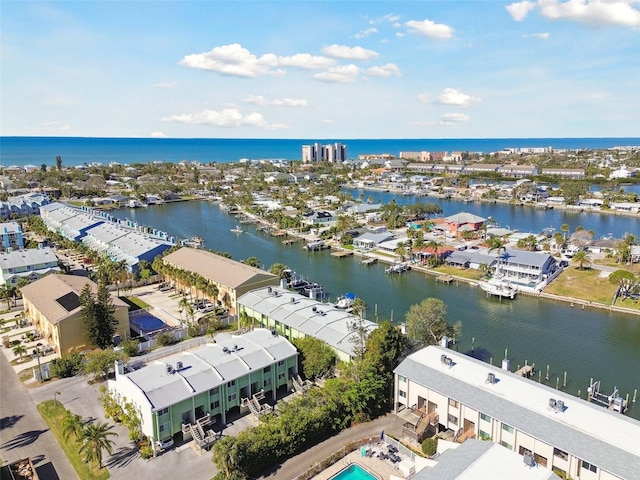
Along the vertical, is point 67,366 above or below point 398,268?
above

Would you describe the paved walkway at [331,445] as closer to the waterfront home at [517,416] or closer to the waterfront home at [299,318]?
the waterfront home at [517,416]

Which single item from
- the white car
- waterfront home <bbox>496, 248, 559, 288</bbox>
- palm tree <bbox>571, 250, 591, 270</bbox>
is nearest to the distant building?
palm tree <bbox>571, 250, 591, 270</bbox>

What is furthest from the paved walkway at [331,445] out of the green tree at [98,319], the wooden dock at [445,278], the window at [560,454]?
the wooden dock at [445,278]

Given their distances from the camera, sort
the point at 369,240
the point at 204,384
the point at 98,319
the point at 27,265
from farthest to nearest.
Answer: the point at 369,240 < the point at 27,265 < the point at 98,319 < the point at 204,384

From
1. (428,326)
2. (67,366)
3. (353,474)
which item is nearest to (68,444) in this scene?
(67,366)

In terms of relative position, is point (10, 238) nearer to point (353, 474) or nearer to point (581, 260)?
point (353, 474)

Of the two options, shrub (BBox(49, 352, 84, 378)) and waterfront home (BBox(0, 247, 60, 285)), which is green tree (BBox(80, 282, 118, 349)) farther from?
waterfront home (BBox(0, 247, 60, 285))
